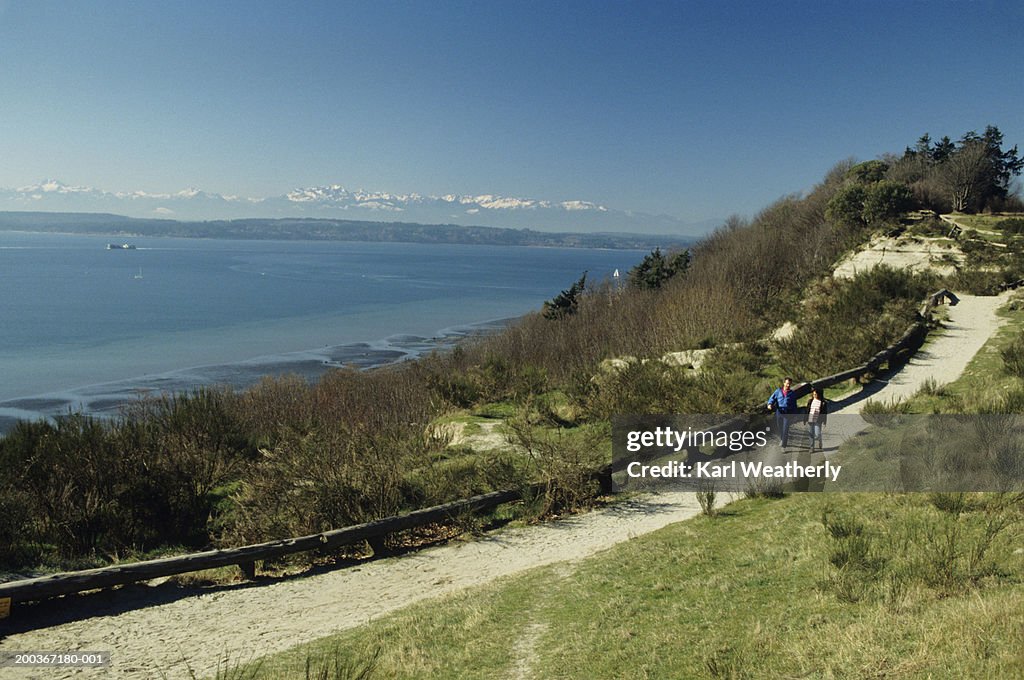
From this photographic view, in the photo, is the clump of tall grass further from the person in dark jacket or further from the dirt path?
the dirt path

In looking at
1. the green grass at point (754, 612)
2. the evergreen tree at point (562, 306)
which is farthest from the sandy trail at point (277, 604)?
the evergreen tree at point (562, 306)

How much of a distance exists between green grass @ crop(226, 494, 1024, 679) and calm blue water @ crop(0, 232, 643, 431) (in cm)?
2072

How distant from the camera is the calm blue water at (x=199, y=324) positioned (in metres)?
40.8

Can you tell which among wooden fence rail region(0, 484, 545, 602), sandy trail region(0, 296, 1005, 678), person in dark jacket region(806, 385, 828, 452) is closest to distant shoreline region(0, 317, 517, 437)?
wooden fence rail region(0, 484, 545, 602)

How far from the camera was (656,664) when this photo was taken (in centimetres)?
559

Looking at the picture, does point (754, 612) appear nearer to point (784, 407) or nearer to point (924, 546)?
point (924, 546)

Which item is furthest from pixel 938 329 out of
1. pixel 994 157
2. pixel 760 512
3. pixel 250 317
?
pixel 250 317

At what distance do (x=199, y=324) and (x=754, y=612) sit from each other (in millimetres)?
67799

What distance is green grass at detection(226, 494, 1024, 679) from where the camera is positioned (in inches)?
190

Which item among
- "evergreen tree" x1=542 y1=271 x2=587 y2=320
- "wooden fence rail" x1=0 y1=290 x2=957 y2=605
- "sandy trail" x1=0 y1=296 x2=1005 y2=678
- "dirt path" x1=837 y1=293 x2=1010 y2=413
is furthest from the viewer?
"evergreen tree" x1=542 y1=271 x2=587 y2=320

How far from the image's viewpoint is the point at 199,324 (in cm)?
6525

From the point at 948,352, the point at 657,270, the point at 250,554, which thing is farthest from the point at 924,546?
the point at 657,270

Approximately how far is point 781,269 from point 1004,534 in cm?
4012

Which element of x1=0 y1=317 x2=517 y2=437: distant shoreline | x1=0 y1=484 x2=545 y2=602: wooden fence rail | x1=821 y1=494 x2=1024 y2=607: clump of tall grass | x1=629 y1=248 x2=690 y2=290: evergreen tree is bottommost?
x1=0 y1=317 x2=517 y2=437: distant shoreline
